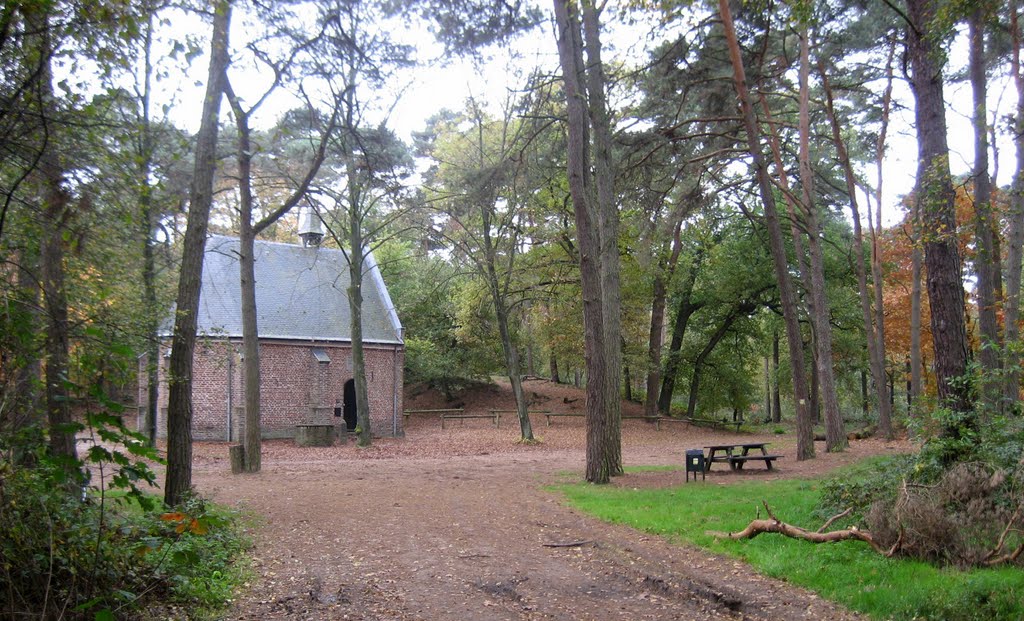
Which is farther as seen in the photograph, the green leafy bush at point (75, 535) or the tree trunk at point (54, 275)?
the tree trunk at point (54, 275)

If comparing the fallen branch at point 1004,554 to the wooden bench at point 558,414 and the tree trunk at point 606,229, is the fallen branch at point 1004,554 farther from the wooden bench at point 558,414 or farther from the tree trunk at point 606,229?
→ the wooden bench at point 558,414

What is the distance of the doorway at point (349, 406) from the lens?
2875cm

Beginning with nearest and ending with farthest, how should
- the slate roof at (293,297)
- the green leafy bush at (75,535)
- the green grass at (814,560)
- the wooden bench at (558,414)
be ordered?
the green leafy bush at (75,535)
the green grass at (814,560)
the slate roof at (293,297)
the wooden bench at (558,414)

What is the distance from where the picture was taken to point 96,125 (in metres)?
5.16

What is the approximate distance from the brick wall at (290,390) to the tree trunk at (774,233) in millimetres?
15299

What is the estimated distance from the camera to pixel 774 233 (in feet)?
50.5

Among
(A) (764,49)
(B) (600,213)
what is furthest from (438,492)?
(A) (764,49)

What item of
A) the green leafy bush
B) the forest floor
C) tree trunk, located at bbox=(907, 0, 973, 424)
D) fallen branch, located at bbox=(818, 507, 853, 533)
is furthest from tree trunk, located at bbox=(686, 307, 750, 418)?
the green leafy bush

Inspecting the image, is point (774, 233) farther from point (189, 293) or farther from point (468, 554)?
point (189, 293)

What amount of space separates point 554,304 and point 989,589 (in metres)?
20.7

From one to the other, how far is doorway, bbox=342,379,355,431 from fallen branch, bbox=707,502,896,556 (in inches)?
879

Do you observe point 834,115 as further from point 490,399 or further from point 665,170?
point 490,399

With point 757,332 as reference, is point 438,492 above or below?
below

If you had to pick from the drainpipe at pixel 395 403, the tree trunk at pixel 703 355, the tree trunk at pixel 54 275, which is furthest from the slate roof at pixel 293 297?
the tree trunk at pixel 54 275
